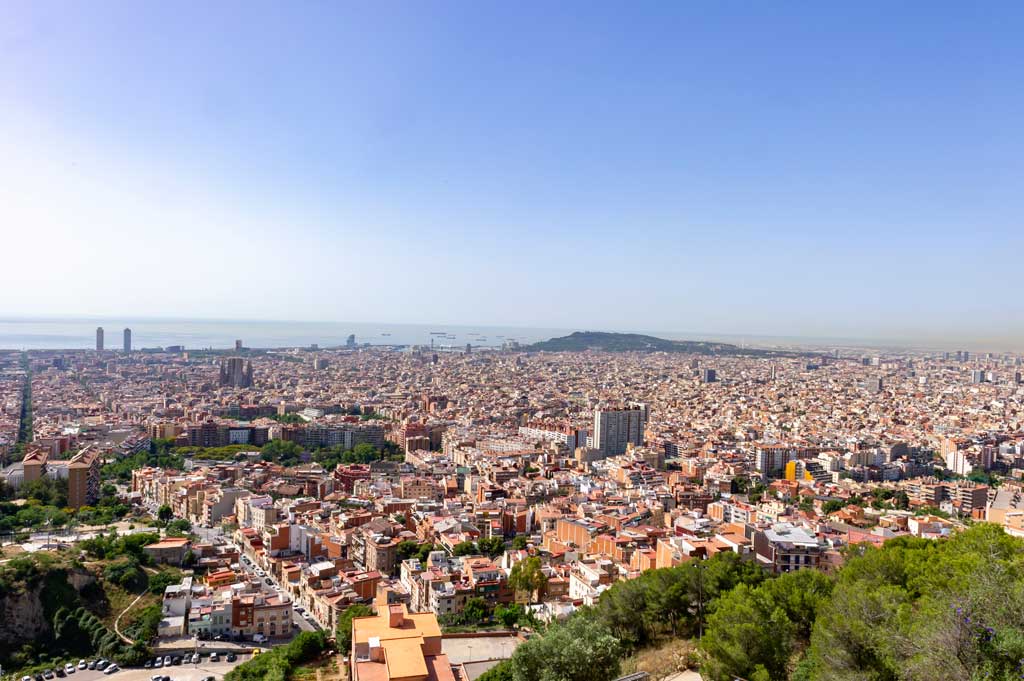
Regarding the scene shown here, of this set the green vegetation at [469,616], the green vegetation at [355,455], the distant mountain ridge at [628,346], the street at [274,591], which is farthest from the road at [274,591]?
the distant mountain ridge at [628,346]

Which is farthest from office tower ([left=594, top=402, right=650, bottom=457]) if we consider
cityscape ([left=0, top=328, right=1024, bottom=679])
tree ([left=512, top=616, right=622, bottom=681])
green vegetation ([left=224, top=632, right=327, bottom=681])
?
tree ([left=512, top=616, right=622, bottom=681])

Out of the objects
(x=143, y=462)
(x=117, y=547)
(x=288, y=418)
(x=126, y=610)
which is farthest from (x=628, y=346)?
(x=126, y=610)

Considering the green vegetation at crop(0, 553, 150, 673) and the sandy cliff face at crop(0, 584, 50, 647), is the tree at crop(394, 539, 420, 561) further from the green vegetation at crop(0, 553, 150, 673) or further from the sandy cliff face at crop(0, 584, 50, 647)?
the sandy cliff face at crop(0, 584, 50, 647)

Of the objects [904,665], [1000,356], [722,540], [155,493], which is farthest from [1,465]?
[1000,356]

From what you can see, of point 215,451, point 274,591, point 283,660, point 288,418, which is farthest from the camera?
point 288,418

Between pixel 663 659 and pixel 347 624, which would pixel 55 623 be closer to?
pixel 347 624

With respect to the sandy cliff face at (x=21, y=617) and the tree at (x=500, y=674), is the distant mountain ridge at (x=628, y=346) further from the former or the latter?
the tree at (x=500, y=674)

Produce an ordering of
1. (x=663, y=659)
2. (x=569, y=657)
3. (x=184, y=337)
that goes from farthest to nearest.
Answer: (x=184, y=337)
(x=663, y=659)
(x=569, y=657)
